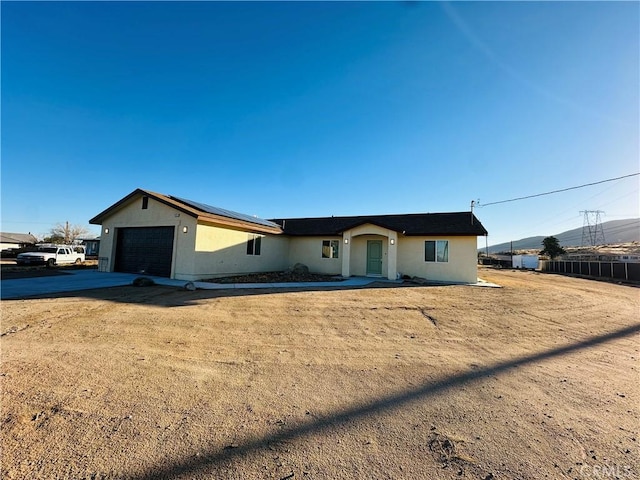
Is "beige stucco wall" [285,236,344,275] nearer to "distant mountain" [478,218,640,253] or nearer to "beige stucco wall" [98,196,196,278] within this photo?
"beige stucco wall" [98,196,196,278]

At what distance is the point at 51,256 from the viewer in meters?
20.3

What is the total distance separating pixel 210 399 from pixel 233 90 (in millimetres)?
13513

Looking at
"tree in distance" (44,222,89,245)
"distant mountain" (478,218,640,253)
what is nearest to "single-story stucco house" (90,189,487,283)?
"tree in distance" (44,222,89,245)

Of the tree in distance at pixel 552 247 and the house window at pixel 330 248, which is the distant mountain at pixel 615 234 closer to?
the tree in distance at pixel 552 247

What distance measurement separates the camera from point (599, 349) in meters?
5.22

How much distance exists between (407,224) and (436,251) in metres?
2.55

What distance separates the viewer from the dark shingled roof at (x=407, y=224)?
1550 centimetres

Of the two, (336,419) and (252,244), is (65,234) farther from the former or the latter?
(336,419)

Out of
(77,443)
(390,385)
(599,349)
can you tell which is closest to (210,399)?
(77,443)

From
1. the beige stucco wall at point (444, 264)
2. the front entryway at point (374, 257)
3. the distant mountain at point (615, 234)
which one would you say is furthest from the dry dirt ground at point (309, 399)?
the distant mountain at point (615, 234)

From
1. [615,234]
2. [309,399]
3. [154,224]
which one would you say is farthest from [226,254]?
[615,234]

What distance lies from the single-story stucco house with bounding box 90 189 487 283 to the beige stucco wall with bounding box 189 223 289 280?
0.05m

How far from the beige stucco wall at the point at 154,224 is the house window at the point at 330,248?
828 centimetres

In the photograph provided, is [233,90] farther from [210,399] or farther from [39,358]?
[210,399]
